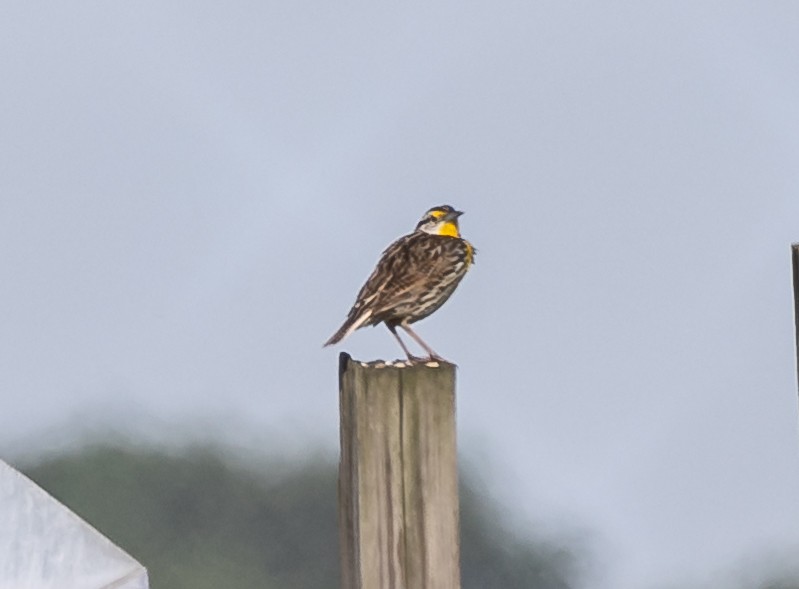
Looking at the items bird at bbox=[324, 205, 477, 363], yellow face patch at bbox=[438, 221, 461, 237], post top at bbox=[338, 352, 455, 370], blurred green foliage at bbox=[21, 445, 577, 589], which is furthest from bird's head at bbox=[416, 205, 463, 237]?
blurred green foliage at bbox=[21, 445, 577, 589]

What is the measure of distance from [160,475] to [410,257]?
139 feet

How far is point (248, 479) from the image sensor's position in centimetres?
5344

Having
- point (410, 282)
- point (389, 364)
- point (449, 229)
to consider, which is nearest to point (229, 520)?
point (449, 229)

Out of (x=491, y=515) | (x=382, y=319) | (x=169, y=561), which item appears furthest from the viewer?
(x=491, y=515)

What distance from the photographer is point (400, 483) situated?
17.6 ft

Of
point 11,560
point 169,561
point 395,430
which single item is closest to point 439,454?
point 395,430

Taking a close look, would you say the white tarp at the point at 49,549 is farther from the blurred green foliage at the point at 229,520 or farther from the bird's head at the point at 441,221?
the blurred green foliage at the point at 229,520

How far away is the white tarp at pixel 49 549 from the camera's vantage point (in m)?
4.73

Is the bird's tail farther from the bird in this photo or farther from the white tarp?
the white tarp

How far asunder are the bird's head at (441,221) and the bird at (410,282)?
119 centimetres

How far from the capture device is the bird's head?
10914mm

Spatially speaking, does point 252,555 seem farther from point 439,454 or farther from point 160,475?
point 439,454

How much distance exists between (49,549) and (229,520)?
153 ft

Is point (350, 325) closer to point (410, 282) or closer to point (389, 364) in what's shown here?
point (410, 282)
